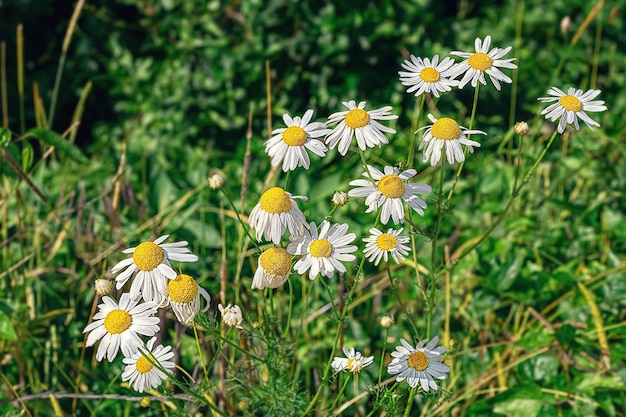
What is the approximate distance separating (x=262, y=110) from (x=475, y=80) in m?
1.73

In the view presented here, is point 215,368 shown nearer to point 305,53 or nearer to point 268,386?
point 268,386

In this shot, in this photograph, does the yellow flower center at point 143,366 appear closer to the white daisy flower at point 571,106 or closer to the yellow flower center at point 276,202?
the yellow flower center at point 276,202

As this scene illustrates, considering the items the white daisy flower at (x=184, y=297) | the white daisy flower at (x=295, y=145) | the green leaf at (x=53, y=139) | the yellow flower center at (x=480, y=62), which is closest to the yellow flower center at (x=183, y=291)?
the white daisy flower at (x=184, y=297)

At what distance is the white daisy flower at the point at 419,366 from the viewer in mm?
1139

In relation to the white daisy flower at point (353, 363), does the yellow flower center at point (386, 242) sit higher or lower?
higher

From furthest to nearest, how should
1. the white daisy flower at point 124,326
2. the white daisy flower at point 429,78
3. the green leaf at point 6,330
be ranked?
the green leaf at point 6,330 → the white daisy flower at point 429,78 → the white daisy flower at point 124,326

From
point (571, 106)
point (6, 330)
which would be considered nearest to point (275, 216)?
point (571, 106)

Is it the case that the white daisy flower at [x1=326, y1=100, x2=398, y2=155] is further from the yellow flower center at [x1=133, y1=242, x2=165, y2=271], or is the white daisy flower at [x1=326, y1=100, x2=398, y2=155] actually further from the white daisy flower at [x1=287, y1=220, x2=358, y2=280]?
the yellow flower center at [x1=133, y1=242, x2=165, y2=271]

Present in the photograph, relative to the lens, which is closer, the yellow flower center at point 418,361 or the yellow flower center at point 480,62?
the yellow flower center at point 418,361

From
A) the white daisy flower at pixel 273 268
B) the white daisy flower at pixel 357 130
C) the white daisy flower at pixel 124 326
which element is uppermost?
the white daisy flower at pixel 357 130

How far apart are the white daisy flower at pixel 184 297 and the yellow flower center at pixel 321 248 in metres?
0.18

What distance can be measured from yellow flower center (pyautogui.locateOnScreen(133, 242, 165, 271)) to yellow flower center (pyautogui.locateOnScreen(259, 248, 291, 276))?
0.46 feet

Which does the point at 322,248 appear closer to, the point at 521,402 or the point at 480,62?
the point at 480,62

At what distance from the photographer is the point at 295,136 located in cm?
115
